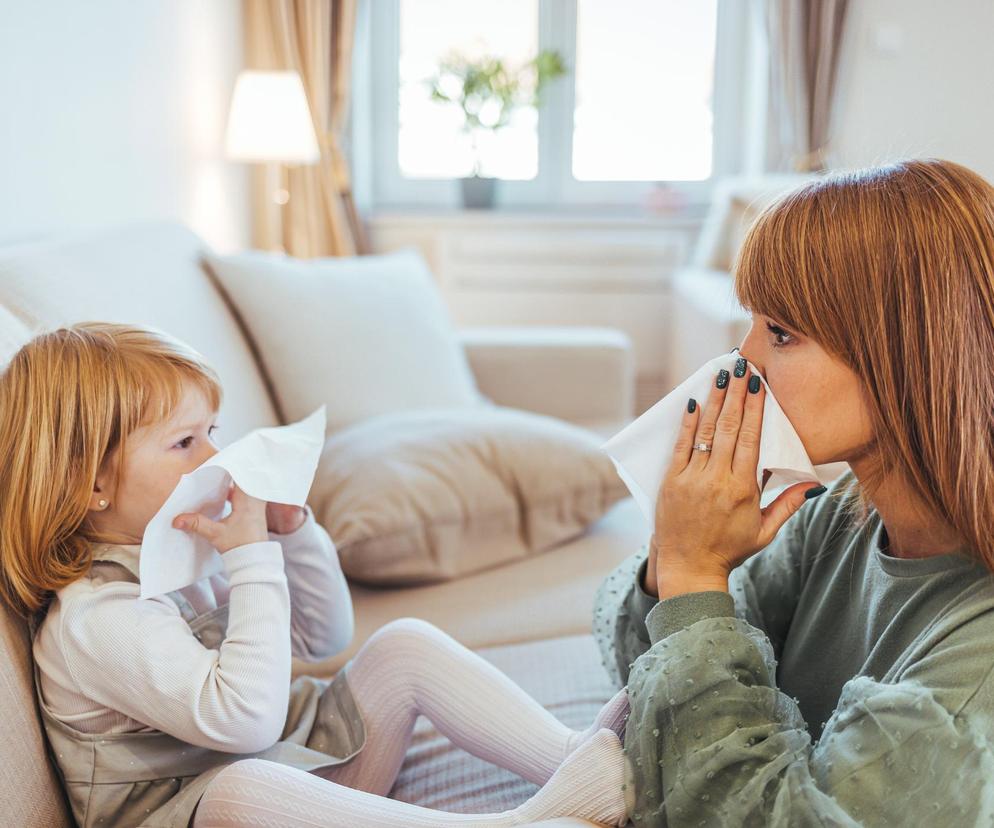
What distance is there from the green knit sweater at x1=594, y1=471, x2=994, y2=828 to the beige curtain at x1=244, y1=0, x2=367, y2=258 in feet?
11.0

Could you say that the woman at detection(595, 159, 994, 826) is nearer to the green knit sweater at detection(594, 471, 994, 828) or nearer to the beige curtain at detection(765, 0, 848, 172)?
the green knit sweater at detection(594, 471, 994, 828)

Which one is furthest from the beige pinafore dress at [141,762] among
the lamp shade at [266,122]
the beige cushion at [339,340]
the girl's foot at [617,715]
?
the lamp shade at [266,122]

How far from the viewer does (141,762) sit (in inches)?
39.9

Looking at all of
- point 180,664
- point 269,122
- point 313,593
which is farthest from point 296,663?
point 269,122

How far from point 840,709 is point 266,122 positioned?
9.69 ft

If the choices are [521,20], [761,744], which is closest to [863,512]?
[761,744]

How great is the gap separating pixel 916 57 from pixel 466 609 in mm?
1557

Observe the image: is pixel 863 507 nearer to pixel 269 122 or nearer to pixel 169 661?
pixel 169 661

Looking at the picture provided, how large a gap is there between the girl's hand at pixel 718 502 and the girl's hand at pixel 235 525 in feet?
1.40

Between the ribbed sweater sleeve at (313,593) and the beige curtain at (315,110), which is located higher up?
the beige curtain at (315,110)

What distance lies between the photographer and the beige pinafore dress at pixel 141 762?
99cm

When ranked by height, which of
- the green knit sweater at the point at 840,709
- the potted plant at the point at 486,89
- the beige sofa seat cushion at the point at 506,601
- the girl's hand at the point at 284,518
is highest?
the potted plant at the point at 486,89

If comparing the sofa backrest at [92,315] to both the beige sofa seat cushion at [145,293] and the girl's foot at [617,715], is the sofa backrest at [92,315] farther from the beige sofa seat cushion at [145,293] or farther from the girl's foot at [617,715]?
the girl's foot at [617,715]

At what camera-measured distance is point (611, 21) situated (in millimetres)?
Answer: 4223
